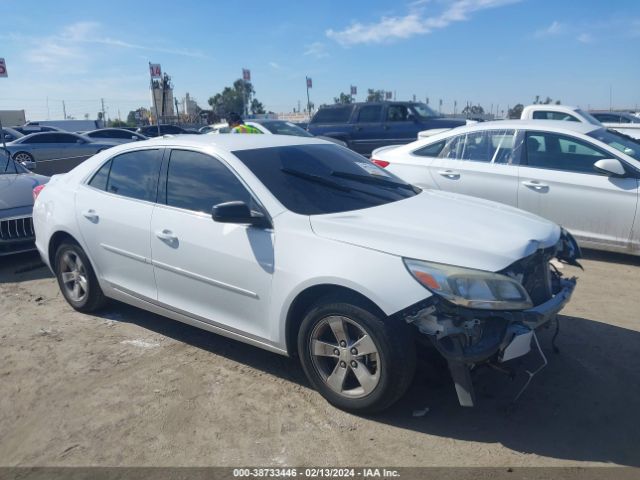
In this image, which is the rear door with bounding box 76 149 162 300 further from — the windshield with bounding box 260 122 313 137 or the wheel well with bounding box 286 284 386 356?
the windshield with bounding box 260 122 313 137

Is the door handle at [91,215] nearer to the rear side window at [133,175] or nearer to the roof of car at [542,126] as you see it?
the rear side window at [133,175]

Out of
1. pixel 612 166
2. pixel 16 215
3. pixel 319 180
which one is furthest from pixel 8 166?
pixel 612 166

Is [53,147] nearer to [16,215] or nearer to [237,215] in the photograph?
[16,215]

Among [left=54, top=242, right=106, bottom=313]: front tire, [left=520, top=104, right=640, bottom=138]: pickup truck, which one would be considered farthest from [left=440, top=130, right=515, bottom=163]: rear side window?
[left=520, top=104, right=640, bottom=138]: pickup truck

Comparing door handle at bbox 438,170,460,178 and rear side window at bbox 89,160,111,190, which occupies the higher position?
rear side window at bbox 89,160,111,190

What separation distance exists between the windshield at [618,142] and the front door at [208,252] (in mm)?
4573

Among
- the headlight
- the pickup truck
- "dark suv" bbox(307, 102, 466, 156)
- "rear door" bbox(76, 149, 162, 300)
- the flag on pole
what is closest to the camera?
the headlight

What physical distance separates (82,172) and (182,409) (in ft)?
Result: 8.73

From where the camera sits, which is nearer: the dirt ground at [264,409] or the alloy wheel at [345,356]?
the dirt ground at [264,409]

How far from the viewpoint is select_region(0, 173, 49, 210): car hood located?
6.80 metres

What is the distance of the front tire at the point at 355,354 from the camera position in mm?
3111

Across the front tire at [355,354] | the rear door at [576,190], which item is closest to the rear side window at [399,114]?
the rear door at [576,190]

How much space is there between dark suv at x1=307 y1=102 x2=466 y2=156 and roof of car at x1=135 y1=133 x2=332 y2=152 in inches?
468

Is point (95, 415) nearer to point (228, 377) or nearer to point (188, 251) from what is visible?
point (228, 377)
